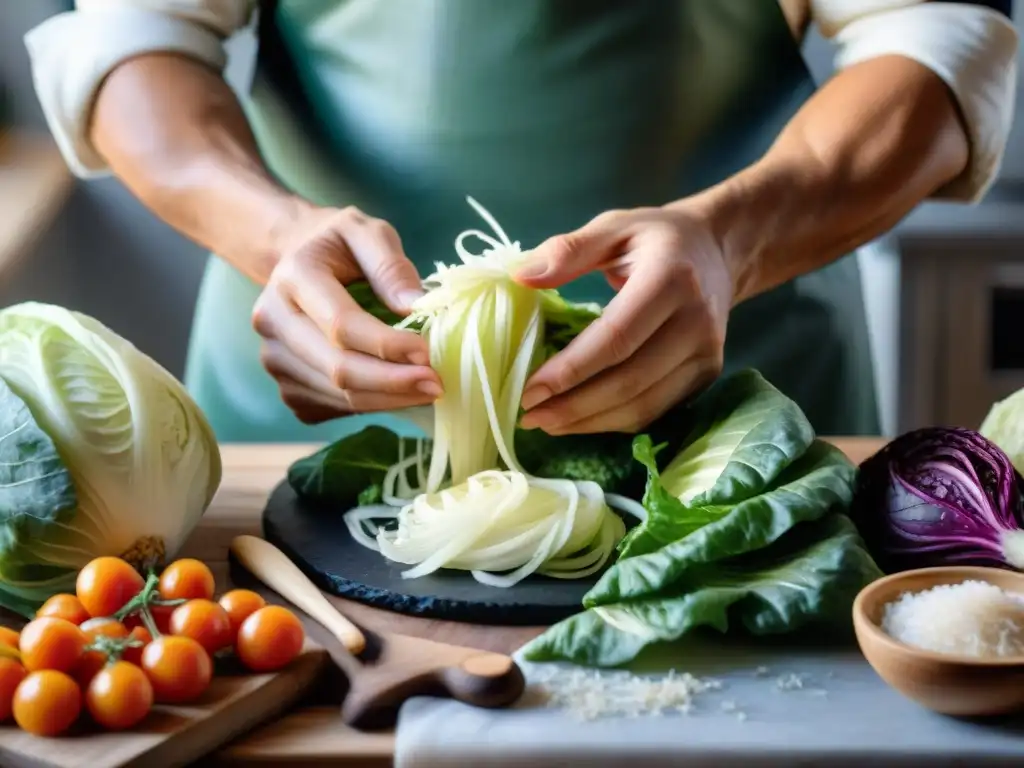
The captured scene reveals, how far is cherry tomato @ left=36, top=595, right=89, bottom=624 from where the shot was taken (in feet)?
3.51

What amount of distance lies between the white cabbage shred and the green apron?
41 cm

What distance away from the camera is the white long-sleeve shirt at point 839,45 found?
1.63 meters


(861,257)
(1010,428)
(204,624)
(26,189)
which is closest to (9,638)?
(204,624)

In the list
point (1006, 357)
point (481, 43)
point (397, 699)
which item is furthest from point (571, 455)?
point (1006, 357)

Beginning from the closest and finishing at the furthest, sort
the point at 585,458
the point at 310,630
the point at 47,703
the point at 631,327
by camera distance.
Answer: the point at 47,703
the point at 310,630
the point at 631,327
the point at 585,458

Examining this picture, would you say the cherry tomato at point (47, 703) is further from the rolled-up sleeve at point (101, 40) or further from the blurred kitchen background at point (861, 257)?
the blurred kitchen background at point (861, 257)

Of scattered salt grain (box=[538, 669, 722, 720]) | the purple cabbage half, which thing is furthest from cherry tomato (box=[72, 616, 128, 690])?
the purple cabbage half

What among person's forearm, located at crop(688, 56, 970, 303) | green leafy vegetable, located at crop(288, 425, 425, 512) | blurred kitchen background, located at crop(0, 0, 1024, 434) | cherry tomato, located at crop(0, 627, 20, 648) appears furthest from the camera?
blurred kitchen background, located at crop(0, 0, 1024, 434)

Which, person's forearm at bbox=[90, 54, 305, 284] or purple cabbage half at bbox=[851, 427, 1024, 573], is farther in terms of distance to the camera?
person's forearm at bbox=[90, 54, 305, 284]

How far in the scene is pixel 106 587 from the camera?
3.55 feet

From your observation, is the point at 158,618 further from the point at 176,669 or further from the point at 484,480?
the point at 484,480

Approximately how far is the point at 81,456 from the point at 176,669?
0.30 metres

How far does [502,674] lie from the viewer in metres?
0.99

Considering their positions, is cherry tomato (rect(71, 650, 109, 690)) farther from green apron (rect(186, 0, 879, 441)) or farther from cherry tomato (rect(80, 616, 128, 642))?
green apron (rect(186, 0, 879, 441))
